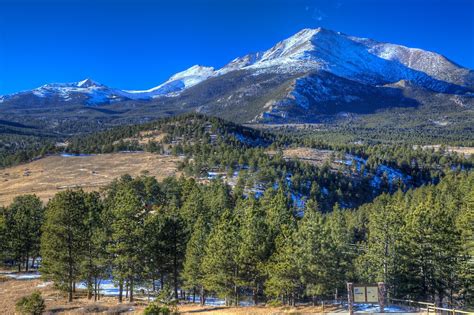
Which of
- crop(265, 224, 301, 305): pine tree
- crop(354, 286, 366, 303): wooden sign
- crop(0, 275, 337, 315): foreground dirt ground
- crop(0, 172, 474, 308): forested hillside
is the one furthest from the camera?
crop(0, 172, 474, 308): forested hillside

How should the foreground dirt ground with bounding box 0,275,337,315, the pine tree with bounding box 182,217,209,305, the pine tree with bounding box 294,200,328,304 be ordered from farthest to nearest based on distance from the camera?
1. the pine tree with bounding box 182,217,209,305
2. the pine tree with bounding box 294,200,328,304
3. the foreground dirt ground with bounding box 0,275,337,315

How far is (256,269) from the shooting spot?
43625 millimetres

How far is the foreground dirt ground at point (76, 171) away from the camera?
143 metres

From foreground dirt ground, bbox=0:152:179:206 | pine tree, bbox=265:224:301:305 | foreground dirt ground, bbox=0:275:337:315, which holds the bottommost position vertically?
foreground dirt ground, bbox=0:275:337:315

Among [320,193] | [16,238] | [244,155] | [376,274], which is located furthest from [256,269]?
[244,155]

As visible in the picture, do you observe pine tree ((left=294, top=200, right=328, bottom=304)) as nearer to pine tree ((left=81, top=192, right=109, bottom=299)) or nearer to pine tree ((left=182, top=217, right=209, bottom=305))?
pine tree ((left=182, top=217, right=209, bottom=305))

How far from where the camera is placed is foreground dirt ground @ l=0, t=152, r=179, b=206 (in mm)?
142625

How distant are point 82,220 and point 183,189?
1531 inches

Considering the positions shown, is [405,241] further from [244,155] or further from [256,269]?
[244,155]

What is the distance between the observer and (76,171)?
16950 cm

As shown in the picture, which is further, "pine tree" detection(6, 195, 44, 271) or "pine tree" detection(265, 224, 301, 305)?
"pine tree" detection(6, 195, 44, 271)

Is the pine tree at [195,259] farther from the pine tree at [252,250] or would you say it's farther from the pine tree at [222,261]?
the pine tree at [252,250]

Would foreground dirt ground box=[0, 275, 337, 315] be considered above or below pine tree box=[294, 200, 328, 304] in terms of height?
below

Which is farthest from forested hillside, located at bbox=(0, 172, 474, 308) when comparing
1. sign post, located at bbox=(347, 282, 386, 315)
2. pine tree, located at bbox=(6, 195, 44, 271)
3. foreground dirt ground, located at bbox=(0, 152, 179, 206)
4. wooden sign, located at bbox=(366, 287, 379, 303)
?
foreground dirt ground, located at bbox=(0, 152, 179, 206)
